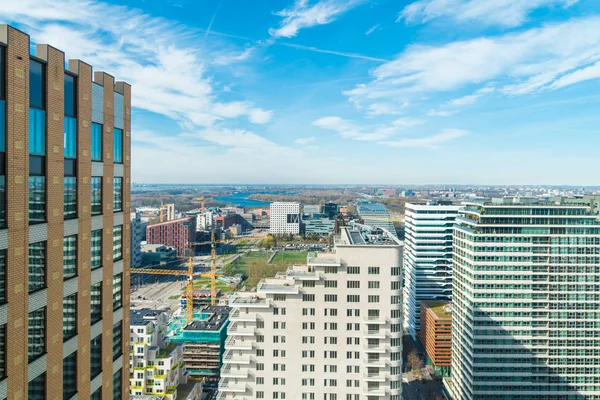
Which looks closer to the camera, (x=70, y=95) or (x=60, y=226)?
(x=60, y=226)

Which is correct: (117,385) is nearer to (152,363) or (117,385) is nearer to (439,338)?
(152,363)

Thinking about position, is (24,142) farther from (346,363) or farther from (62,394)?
(346,363)

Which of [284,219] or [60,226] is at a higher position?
[60,226]

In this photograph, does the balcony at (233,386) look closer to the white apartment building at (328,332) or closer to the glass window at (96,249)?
the white apartment building at (328,332)

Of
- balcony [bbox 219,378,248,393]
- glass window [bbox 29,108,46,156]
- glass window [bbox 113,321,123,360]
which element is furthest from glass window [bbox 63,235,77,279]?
balcony [bbox 219,378,248,393]

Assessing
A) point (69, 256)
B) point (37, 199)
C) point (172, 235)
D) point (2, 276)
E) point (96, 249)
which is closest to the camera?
point (2, 276)

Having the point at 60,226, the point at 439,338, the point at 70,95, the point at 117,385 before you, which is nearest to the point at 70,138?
the point at 70,95

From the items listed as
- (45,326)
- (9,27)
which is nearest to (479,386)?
(45,326)

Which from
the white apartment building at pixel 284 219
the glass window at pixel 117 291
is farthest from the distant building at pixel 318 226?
the glass window at pixel 117 291

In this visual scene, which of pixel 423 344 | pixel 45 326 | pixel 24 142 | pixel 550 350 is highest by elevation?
pixel 24 142
